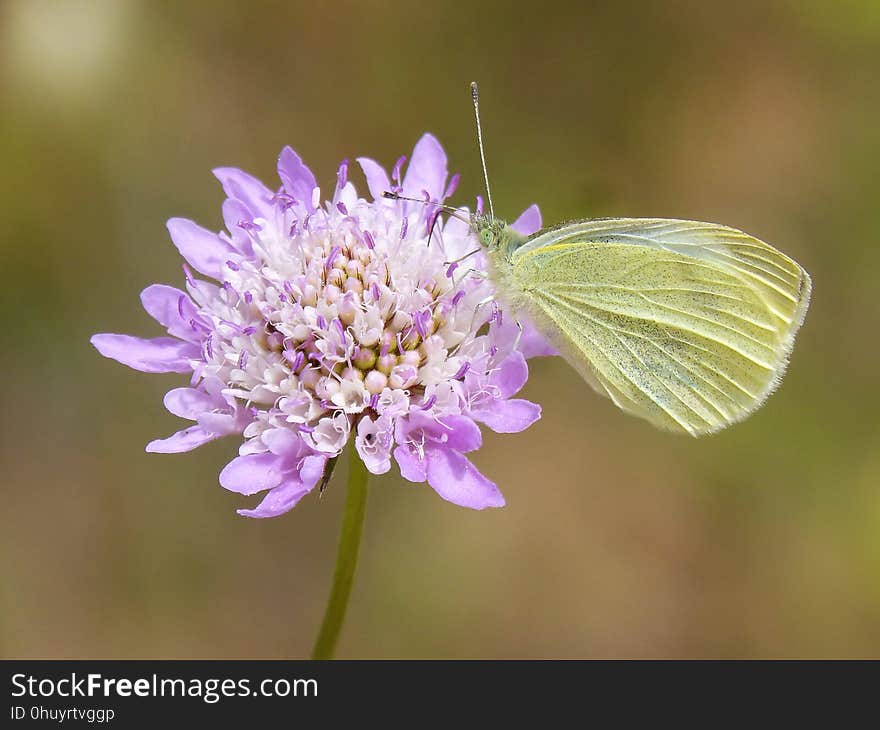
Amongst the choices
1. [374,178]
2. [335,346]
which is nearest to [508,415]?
[335,346]

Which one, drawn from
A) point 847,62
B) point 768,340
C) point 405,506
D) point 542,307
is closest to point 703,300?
point 768,340

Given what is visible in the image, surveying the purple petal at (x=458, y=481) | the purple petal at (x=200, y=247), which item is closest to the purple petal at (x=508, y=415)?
the purple petal at (x=458, y=481)

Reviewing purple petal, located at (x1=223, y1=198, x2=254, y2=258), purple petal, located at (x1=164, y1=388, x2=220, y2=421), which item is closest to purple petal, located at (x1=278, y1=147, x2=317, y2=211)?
purple petal, located at (x1=223, y1=198, x2=254, y2=258)

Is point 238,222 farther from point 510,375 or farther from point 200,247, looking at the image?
point 510,375

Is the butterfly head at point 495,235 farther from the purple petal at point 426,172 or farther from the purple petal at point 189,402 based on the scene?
the purple petal at point 189,402

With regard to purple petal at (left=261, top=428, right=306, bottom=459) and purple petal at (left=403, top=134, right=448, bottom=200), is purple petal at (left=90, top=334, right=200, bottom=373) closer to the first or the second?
purple petal at (left=261, top=428, right=306, bottom=459)

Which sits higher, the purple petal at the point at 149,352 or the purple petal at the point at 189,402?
the purple petal at the point at 149,352
